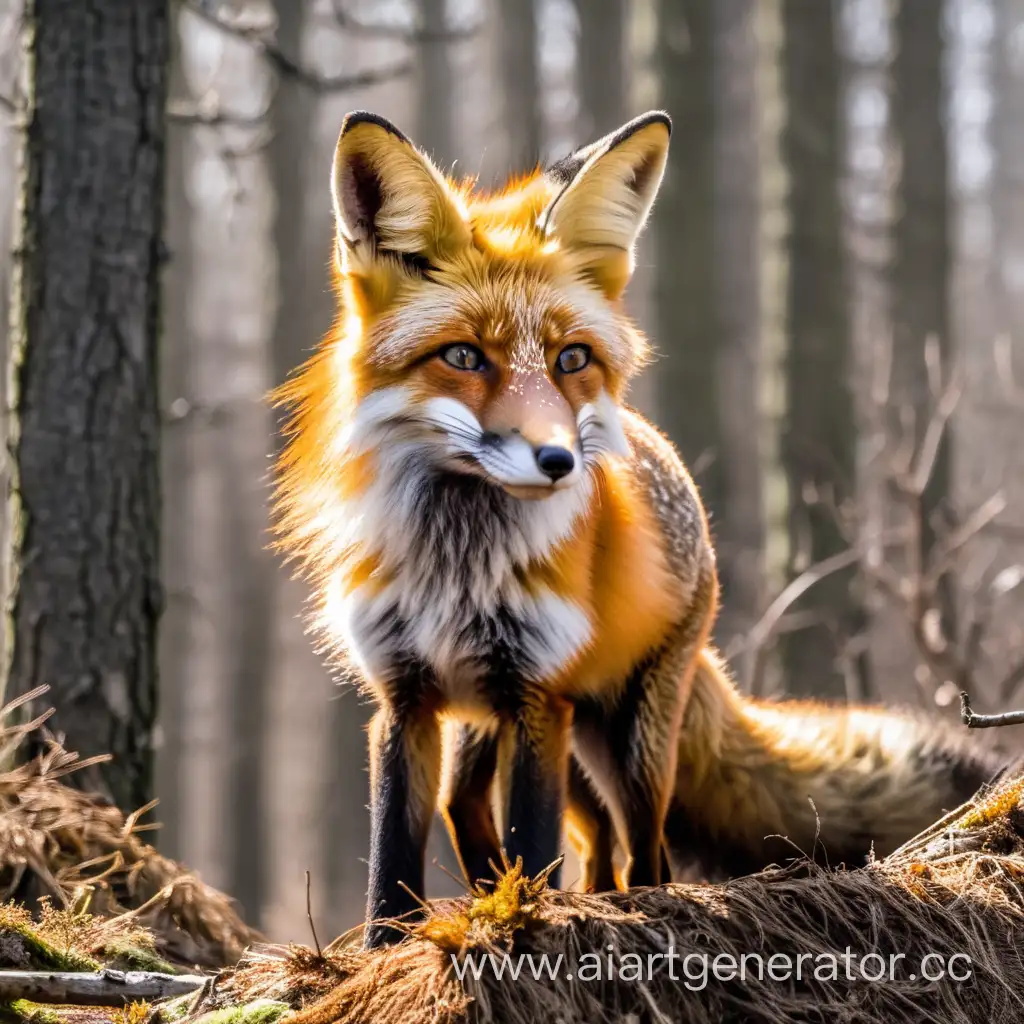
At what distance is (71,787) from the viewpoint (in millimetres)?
4273

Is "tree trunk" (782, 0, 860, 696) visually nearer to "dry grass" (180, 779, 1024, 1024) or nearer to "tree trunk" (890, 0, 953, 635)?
"tree trunk" (890, 0, 953, 635)

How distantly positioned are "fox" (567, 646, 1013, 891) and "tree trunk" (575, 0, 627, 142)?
38.8ft

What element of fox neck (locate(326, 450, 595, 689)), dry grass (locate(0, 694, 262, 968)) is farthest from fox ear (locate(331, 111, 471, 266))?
dry grass (locate(0, 694, 262, 968))

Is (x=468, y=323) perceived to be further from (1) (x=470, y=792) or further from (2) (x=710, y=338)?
(2) (x=710, y=338)

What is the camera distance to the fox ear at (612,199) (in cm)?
344

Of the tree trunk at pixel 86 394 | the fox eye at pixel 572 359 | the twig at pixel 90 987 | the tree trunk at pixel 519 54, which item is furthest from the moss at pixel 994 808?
the tree trunk at pixel 519 54

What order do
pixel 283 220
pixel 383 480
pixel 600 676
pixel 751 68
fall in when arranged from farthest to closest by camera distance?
pixel 751 68 < pixel 283 220 < pixel 600 676 < pixel 383 480

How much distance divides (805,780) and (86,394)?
9.35 ft

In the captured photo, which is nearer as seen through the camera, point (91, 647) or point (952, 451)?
point (91, 647)

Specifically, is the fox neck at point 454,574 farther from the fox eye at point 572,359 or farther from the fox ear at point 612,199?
the fox ear at point 612,199

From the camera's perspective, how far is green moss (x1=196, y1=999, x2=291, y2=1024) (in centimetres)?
268

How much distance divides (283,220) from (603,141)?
10.5 meters

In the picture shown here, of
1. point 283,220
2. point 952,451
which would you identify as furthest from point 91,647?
point 283,220

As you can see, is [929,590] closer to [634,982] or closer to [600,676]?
[600,676]
